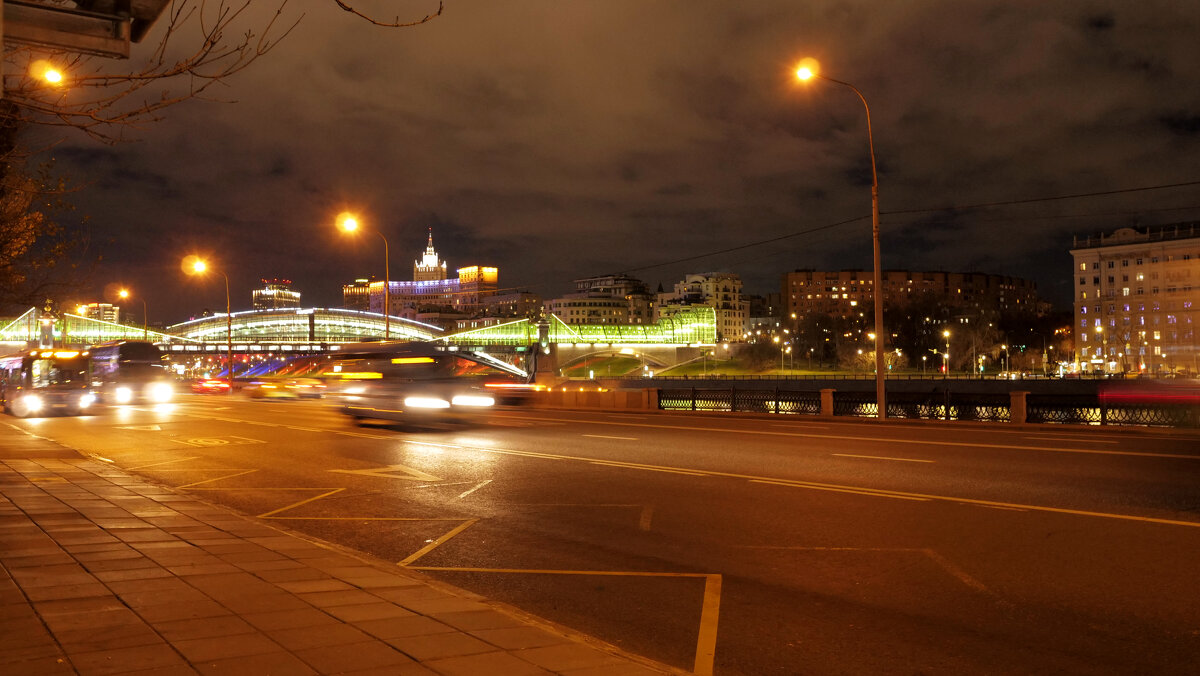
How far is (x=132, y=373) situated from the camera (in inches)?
1769

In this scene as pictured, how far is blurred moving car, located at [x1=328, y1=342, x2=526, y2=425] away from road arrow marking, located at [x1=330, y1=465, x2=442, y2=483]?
29.7 feet

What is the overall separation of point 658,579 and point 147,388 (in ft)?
149

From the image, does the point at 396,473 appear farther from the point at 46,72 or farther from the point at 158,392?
the point at 158,392

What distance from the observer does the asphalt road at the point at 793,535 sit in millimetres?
5730

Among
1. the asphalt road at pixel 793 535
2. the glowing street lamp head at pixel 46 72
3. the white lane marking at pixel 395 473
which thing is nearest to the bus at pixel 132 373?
the asphalt road at pixel 793 535

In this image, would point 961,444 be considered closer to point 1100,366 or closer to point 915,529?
point 915,529

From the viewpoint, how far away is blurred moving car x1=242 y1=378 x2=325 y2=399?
122ft

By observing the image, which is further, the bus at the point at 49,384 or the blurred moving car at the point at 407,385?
the bus at the point at 49,384

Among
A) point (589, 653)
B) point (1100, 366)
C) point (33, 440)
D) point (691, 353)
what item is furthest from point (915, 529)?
point (691, 353)

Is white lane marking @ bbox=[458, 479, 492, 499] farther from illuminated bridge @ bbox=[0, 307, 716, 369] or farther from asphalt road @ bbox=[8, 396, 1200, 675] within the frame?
illuminated bridge @ bbox=[0, 307, 716, 369]

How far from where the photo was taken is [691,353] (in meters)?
153

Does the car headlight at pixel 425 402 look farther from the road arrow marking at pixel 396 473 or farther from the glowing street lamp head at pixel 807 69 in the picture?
the glowing street lamp head at pixel 807 69

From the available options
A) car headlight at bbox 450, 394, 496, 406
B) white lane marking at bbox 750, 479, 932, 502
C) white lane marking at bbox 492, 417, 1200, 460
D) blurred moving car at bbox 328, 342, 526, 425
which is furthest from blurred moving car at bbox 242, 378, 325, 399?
white lane marking at bbox 750, 479, 932, 502

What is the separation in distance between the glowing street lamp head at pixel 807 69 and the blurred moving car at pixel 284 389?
75.9ft
